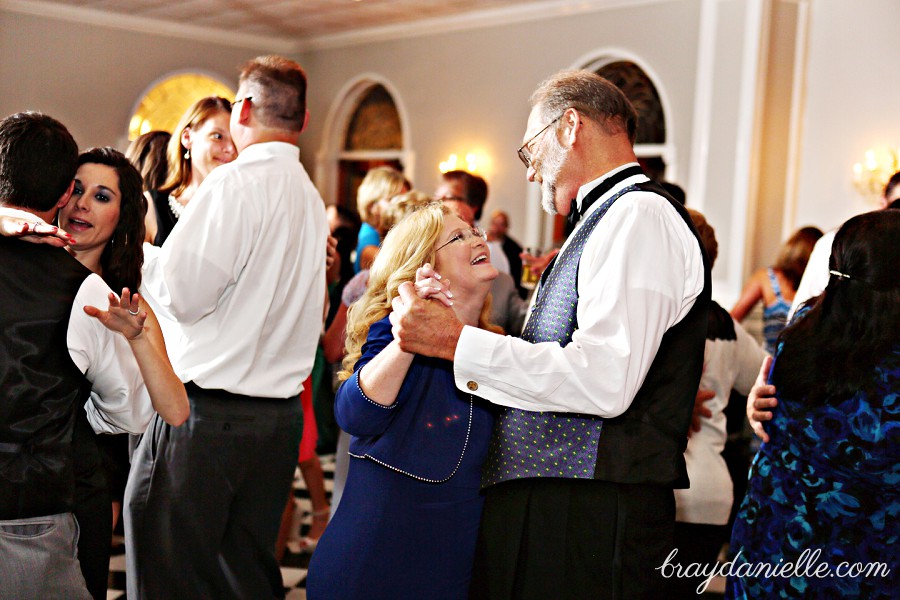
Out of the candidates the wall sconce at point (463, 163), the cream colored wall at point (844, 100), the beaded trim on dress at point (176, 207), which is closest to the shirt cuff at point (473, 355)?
the beaded trim on dress at point (176, 207)

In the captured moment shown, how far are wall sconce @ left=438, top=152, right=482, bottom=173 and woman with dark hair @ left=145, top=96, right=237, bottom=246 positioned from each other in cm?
733

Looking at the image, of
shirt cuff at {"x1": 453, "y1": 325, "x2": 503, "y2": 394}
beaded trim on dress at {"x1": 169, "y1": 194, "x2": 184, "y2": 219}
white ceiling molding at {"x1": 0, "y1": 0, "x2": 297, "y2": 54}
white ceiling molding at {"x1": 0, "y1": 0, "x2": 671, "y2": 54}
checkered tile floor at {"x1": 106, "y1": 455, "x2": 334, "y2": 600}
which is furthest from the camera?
white ceiling molding at {"x1": 0, "y1": 0, "x2": 297, "y2": 54}

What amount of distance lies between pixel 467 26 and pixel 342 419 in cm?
931

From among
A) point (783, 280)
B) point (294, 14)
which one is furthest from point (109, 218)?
point (294, 14)

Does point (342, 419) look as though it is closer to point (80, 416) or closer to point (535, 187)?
point (80, 416)

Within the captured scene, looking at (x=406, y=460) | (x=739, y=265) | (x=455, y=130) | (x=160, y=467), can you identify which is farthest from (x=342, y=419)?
(x=455, y=130)

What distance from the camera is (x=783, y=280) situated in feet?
15.4

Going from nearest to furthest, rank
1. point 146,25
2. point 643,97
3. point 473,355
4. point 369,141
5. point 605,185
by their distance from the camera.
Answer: point 473,355 < point 605,185 < point 643,97 < point 146,25 < point 369,141

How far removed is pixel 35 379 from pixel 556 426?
1.04 meters

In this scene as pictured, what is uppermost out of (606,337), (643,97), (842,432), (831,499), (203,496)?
(643,97)

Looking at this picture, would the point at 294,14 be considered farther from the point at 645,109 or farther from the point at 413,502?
the point at 413,502

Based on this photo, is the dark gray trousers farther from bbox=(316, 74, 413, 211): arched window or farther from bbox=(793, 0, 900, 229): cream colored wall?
bbox=(316, 74, 413, 211): arched window

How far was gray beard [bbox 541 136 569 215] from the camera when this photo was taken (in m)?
2.01

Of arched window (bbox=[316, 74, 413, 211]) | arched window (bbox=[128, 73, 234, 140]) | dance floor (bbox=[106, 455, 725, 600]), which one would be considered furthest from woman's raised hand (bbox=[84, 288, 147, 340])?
arched window (bbox=[128, 73, 234, 140])
